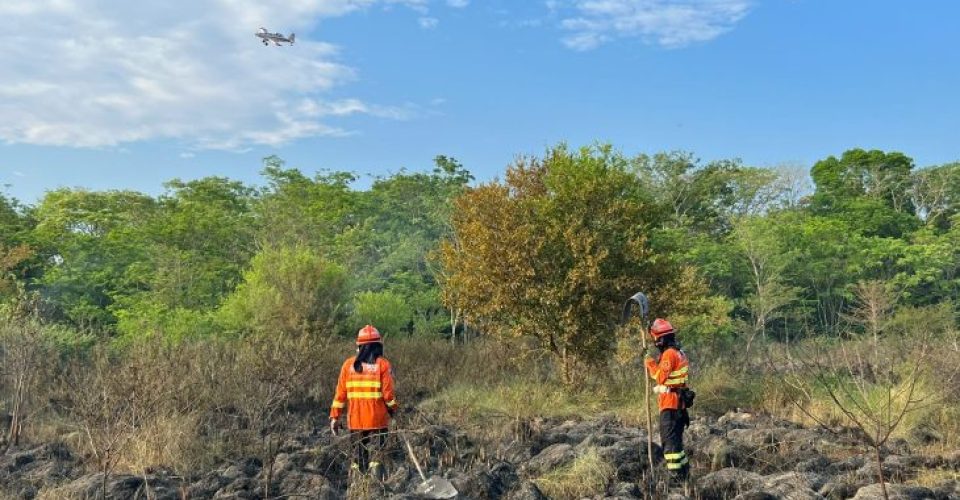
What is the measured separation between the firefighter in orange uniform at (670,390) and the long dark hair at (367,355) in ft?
9.34

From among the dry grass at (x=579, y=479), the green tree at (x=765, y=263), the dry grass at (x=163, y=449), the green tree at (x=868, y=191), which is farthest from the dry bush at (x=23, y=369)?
the green tree at (x=868, y=191)

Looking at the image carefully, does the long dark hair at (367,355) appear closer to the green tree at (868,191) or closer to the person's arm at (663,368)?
the person's arm at (663,368)

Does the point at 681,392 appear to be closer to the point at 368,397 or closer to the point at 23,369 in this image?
the point at 368,397

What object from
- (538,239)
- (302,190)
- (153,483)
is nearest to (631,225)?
(538,239)

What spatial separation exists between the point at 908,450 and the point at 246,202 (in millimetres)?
35074

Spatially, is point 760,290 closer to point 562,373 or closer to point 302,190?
point 562,373

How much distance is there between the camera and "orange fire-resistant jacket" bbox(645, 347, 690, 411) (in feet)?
26.3

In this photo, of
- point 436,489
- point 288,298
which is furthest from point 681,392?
point 288,298

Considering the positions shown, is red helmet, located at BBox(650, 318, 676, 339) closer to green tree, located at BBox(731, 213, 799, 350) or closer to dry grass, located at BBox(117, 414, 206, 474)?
dry grass, located at BBox(117, 414, 206, 474)

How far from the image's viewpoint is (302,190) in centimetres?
3700

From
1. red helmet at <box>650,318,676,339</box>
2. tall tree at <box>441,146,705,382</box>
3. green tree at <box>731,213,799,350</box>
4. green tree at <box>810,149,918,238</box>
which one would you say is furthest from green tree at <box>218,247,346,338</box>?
green tree at <box>810,149,918,238</box>

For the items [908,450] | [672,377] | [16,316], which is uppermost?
[16,316]

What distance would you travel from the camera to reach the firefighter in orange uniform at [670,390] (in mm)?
7852

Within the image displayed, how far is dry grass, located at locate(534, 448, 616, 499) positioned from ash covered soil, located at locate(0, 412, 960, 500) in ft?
0.21
